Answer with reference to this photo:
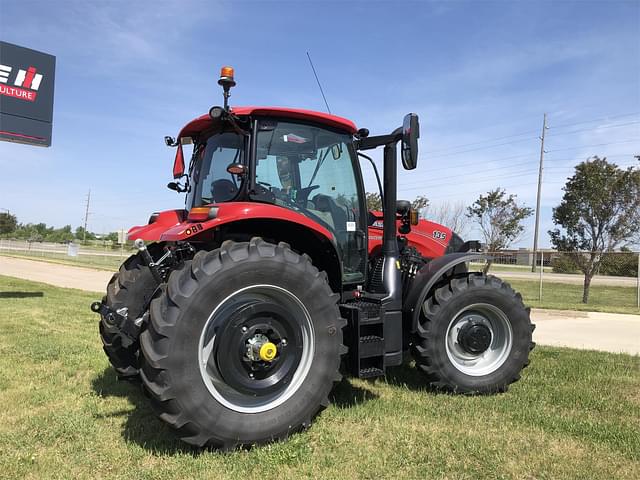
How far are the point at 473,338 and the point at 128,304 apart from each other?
3.09 m

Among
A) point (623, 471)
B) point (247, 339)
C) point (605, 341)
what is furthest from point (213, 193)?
point (605, 341)

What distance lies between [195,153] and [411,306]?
7.85ft

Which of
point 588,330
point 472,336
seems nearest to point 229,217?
point 472,336

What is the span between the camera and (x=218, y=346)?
3.17 m

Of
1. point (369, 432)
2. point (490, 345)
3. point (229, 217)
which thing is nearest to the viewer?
point (229, 217)

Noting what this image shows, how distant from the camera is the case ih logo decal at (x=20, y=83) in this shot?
11.6 metres

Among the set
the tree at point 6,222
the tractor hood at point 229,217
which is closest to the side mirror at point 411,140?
the tractor hood at point 229,217

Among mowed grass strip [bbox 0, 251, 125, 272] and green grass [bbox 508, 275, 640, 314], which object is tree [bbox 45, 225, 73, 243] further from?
green grass [bbox 508, 275, 640, 314]

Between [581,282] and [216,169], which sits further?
[581,282]

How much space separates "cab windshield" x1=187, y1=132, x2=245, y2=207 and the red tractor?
16mm

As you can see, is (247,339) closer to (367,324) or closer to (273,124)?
(367,324)

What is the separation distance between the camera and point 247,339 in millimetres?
3242

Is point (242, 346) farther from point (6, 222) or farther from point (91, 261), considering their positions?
point (6, 222)

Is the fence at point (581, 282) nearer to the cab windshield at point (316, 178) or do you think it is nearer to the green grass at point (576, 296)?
the green grass at point (576, 296)
